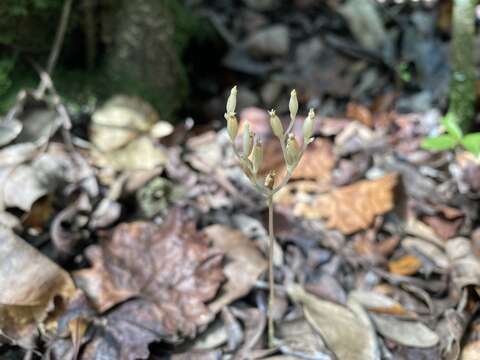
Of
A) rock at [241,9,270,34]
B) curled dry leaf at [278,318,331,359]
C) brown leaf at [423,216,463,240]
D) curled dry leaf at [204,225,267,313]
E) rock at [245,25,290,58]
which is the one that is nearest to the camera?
curled dry leaf at [278,318,331,359]

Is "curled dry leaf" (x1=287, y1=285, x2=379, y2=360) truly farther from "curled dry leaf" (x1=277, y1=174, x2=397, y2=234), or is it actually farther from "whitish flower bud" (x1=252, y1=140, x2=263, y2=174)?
"whitish flower bud" (x1=252, y1=140, x2=263, y2=174)

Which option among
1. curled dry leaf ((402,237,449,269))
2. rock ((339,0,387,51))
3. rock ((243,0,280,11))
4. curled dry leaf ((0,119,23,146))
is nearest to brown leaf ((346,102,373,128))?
rock ((339,0,387,51))

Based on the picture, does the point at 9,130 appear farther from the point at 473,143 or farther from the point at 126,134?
Result: the point at 473,143

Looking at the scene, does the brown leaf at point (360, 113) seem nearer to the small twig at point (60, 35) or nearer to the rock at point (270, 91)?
the rock at point (270, 91)

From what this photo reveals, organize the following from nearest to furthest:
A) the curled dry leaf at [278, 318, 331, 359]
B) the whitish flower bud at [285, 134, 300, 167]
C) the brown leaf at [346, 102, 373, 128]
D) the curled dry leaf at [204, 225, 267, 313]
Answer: the whitish flower bud at [285, 134, 300, 167] → the curled dry leaf at [278, 318, 331, 359] → the curled dry leaf at [204, 225, 267, 313] → the brown leaf at [346, 102, 373, 128]

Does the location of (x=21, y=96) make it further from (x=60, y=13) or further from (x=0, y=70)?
(x=60, y=13)

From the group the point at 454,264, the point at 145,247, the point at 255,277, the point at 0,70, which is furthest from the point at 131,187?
the point at 454,264

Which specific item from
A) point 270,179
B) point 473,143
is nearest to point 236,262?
point 270,179
